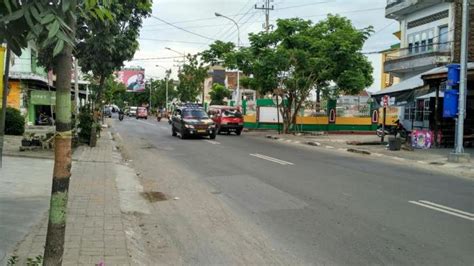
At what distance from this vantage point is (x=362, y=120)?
4162cm

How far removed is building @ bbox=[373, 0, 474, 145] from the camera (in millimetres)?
24422

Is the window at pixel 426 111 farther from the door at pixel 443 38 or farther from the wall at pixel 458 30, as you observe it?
the door at pixel 443 38

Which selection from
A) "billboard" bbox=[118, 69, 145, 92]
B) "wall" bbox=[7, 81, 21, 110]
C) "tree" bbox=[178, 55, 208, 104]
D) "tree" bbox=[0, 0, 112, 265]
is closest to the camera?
"tree" bbox=[0, 0, 112, 265]

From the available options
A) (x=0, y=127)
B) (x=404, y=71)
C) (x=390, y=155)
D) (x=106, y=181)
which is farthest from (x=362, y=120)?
(x=0, y=127)

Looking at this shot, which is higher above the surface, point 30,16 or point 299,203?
point 30,16

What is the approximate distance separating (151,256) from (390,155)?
16391mm

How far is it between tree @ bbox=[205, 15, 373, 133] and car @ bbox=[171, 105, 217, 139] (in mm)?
6419

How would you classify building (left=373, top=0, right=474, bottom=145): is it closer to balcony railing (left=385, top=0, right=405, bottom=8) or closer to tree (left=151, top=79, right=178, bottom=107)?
balcony railing (left=385, top=0, right=405, bottom=8)

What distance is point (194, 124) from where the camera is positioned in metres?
28.2

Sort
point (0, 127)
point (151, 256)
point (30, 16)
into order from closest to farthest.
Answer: point (30, 16) → point (0, 127) → point (151, 256)

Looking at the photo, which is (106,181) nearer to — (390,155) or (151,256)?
(151,256)

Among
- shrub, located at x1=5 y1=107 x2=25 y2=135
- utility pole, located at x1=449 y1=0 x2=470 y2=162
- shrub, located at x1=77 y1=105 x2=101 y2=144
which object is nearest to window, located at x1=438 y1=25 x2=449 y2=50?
utility pole, located at x1=449 y1=0 x2=470 y2=162

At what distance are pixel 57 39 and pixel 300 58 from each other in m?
30.5

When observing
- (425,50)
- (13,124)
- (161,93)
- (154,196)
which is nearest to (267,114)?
(425,50)
